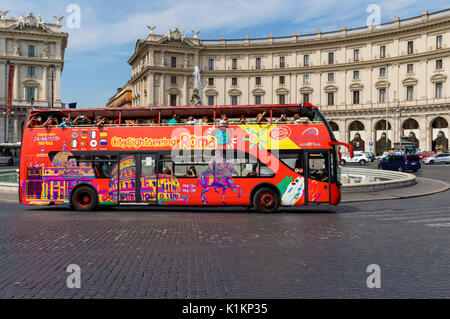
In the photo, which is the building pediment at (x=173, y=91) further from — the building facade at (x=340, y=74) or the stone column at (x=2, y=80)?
the stone column at (x=2, y=80)

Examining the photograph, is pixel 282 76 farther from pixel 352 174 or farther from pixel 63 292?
pixel 63 292

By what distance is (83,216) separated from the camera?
1466 centimetres

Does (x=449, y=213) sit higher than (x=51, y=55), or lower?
lower

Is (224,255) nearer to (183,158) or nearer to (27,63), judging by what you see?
(183,158)

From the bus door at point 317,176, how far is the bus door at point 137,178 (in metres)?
5.23

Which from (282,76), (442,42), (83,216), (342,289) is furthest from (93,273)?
(282,76)

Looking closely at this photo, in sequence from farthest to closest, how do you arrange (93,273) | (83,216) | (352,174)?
(352,174) < (83,216) < (93,273)

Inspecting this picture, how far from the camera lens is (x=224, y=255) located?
27.5 feet

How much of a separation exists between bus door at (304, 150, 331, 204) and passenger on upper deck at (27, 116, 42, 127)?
9.47 metres

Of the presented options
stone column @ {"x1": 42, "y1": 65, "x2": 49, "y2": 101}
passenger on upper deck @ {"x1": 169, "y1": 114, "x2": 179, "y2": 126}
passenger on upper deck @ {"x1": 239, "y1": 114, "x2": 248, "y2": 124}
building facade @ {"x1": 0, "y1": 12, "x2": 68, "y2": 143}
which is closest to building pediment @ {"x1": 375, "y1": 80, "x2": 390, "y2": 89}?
building facade @ {"x1": 0, "y1": 12, "x2": 68, "y2": 143}

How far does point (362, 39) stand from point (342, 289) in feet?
246

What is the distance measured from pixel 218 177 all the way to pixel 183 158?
136 cm

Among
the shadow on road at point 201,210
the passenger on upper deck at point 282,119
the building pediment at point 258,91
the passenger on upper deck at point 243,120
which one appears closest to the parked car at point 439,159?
the building pediment at point 258,91

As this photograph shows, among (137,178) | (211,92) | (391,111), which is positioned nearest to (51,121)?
(137,178)
